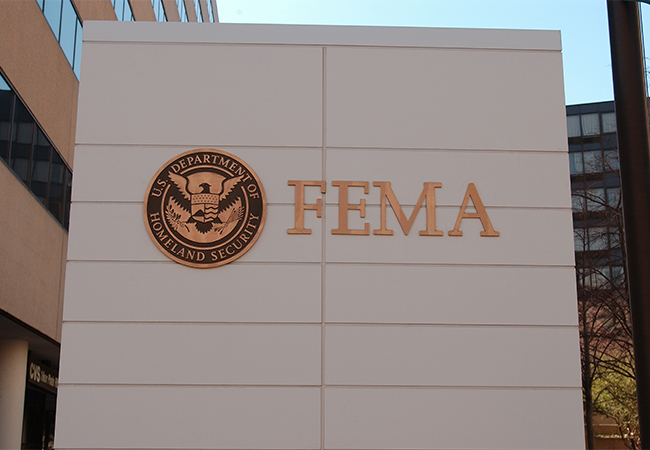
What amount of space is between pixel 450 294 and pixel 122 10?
2175cm

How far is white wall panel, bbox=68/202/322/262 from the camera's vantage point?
733 cm

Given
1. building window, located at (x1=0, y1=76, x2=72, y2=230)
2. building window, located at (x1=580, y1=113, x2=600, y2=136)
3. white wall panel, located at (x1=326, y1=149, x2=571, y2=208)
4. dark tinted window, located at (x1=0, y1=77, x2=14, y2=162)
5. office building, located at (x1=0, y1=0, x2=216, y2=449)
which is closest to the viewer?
white wall panel, located at (x1=326, y1=149, x2=571, y2=208)

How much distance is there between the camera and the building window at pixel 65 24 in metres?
18.0

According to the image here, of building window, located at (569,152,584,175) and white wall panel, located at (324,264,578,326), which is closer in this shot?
white wall panel, located at (324,264,578,326)

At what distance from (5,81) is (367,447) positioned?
39.3ft

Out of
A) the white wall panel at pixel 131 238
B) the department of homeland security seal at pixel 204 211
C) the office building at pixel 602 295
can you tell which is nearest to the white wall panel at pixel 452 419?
the white wall panel at pixel 131 238

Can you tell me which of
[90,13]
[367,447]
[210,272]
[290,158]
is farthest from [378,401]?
[90,13]

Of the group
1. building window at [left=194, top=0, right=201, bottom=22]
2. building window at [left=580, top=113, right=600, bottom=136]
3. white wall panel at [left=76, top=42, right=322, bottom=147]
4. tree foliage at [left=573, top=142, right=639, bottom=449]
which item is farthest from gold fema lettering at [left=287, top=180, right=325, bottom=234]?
building window at [left=580, top=113, right=600, bottom=136]

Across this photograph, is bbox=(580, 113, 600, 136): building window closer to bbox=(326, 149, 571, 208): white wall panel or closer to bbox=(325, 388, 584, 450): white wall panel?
bbox=(326, 149, 571, 208): white wall panel

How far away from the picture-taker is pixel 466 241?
7.49 m

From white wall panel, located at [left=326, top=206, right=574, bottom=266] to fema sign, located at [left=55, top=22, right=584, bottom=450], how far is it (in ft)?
0.07

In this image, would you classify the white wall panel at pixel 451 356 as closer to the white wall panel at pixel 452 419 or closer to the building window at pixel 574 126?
the white wall panel at pixel 452 419

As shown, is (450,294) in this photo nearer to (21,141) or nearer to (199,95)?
(199,95)

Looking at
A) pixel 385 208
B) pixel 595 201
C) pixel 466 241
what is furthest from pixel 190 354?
pixel 595 201
